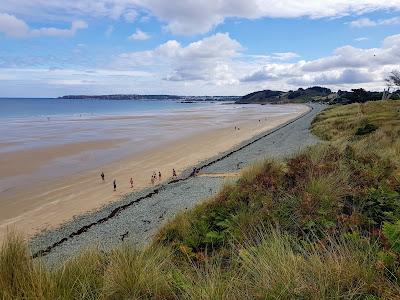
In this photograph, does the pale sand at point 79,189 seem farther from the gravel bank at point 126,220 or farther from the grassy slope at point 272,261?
the grassy slope at point 272,261

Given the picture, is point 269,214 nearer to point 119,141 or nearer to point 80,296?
point 80,296

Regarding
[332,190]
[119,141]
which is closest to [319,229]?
[332,190]

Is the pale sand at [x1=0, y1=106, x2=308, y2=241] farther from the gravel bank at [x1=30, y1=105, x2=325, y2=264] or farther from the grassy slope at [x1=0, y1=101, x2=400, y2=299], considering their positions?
the grassy slope at [x1=0, y1=101, x2=400, y2=299]

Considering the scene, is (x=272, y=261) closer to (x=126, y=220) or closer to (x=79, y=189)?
(x=126, y=220)

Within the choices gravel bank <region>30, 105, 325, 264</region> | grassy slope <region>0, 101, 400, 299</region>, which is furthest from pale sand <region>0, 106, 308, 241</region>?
grassy slope <region>0, 101, 400, 299</region>

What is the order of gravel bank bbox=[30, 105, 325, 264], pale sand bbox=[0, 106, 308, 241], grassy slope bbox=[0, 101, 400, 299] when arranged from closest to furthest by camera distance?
grassy slope bbox=[0, 101, 400, 299] < gravel bank bbox=[30, 105, 325, 264] < pale sand bbox=[0, 106, 308, 241]

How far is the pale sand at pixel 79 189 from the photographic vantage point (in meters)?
18.5

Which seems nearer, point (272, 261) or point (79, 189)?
point (272, 261)

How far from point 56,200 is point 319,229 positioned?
1866cm

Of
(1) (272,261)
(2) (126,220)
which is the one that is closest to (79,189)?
(2) (126,220)

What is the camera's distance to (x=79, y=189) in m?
24.2

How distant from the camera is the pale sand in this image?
18469mm

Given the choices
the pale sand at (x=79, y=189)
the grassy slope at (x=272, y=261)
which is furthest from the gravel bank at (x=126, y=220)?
the grassy slope at (x=272, y=261)

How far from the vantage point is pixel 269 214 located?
671 cm
